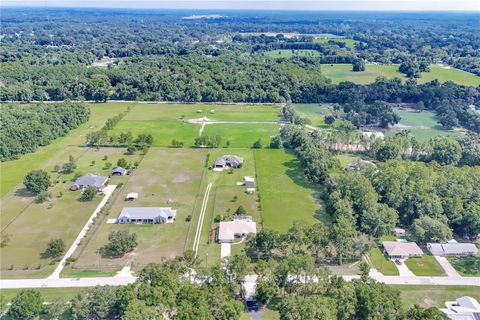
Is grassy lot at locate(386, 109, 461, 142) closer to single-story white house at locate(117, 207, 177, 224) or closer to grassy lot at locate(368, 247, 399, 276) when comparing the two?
grassy lot at locate(368, 247, 399, 276)

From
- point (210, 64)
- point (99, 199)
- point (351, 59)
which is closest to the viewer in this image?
point (99, 199)

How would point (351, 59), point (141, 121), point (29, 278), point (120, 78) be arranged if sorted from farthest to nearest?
1. point (351, 59)
2. point (120, 78)
3. point (141, 121)
4. point (29, 278)

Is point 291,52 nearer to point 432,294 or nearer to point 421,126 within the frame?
point 421,126

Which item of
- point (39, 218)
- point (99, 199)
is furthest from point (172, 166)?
point (39, 218)

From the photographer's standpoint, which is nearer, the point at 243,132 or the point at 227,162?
the point at 227,162

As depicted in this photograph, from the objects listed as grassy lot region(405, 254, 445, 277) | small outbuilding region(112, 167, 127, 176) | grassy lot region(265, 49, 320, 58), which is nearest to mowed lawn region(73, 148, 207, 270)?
small outbuilding region(112, 167, 127, 176)

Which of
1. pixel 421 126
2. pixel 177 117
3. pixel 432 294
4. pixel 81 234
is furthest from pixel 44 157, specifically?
pixel 421 126

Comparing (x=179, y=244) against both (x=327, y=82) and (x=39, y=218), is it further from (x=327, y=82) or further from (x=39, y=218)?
(x=327, y=82)

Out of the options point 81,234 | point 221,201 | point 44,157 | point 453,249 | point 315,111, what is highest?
point 453,249
